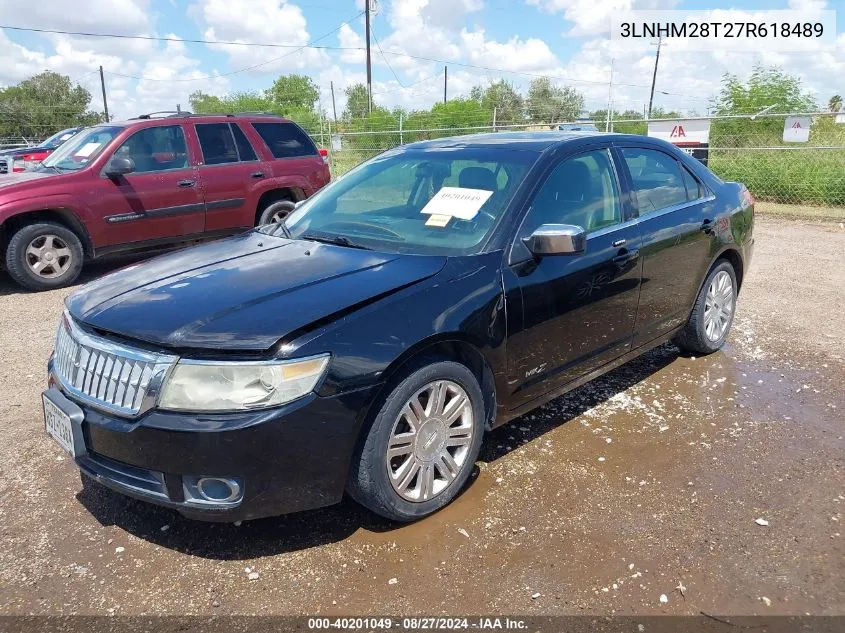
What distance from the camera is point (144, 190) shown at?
24.6 ft

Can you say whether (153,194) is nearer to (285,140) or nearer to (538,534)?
(285,140)

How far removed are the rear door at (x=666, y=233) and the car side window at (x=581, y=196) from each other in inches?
8.5

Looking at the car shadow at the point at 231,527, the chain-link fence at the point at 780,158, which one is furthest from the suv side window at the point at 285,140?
the car shadow at the point at 231,527

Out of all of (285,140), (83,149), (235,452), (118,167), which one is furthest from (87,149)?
(235,452)

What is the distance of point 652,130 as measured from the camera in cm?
1466

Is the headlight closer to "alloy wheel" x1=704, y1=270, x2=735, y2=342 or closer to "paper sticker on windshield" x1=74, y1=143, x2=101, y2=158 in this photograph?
"alloy wheel" x1=704, y1=270, x2=735, y2=342

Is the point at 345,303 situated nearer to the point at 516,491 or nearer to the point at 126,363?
the point at 126,363

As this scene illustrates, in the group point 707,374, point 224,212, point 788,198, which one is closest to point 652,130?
point 788,198

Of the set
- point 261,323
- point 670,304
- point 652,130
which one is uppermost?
point 652,130

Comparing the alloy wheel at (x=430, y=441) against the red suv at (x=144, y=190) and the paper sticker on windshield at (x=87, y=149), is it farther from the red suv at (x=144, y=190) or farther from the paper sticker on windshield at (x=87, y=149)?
the paper sticker on windshield at (x=87, y=149)

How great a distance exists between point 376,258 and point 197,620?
1655mm

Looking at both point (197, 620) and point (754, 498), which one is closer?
point (197, 620)

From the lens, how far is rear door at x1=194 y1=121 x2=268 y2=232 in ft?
26.1

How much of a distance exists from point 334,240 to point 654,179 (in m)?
2.13
